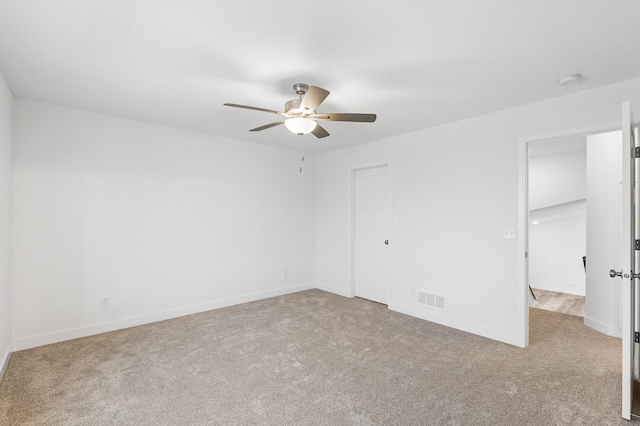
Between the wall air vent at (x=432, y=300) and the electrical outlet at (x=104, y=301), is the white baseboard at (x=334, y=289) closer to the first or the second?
the wall air vent at (x=432, y=300)

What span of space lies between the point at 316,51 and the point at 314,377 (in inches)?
97.2

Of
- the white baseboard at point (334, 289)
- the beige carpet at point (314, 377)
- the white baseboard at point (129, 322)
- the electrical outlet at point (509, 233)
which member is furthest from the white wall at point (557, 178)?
the white baseboard at point (129, 322)

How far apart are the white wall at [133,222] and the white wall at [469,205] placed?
6.38ft

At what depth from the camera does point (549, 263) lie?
556 cm

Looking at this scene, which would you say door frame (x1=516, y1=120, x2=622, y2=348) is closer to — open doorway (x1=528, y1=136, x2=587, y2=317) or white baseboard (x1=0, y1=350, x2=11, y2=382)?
open doorway (x1=528, y1=136, x2=587, y2=317)

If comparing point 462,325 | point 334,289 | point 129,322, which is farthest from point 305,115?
point 334,289

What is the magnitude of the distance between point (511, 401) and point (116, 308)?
12.9 ft

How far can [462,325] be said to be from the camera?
3623 mm

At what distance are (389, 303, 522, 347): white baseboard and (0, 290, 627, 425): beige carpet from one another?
0.12 metres

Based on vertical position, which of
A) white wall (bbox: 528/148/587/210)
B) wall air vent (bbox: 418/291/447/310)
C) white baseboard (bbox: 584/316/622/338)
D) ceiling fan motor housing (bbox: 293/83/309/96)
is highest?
ceiling fan motor housing (bbox: 293/83/309/96)

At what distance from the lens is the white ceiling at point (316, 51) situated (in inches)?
68.3

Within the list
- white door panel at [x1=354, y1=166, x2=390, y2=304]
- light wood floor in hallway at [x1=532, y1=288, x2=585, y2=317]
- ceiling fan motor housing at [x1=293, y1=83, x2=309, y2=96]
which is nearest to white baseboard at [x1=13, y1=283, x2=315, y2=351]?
white door panel at [x1=354, y1=166, x2=390, y2=304]

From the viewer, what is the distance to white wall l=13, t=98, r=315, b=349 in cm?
312

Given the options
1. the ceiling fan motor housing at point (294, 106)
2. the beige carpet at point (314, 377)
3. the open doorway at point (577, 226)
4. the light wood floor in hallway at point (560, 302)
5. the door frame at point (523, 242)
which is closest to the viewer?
the beige carpet at point (314, 377)
